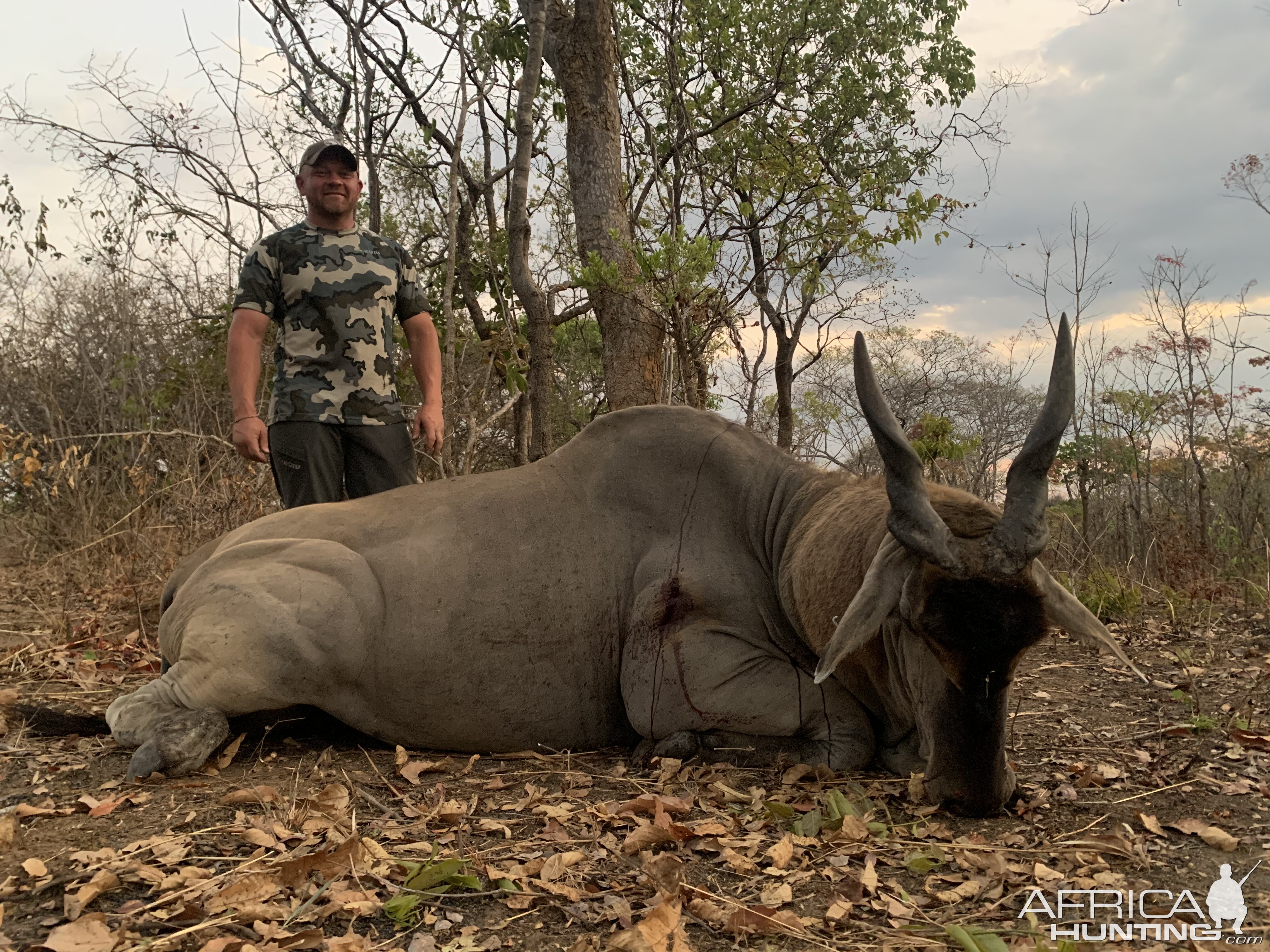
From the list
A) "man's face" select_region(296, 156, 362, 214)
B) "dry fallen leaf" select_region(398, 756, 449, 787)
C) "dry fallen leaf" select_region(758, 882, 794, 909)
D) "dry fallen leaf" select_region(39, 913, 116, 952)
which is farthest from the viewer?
"man's face" select_region(296, 156, 362, 214)

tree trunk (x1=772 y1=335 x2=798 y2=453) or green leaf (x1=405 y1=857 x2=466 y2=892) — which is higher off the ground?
tree trunk (x1=772 y1=335 x2=798 y2=453)

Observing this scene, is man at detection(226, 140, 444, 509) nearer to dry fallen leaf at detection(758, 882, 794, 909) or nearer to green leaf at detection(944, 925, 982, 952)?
dry fallen leaf at detection(758, 882, 794, 909)

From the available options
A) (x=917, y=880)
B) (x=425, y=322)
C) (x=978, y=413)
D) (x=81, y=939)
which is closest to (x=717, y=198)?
(x=425, y=322)

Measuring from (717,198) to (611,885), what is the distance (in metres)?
8.90

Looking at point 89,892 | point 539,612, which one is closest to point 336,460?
point 539,612

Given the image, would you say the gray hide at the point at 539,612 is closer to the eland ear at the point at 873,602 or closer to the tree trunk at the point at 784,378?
the eland ear at the point at 873,602

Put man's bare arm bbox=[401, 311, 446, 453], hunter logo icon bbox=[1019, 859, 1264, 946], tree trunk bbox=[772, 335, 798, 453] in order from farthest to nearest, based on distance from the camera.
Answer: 1. tree trunk bbox=[772, 335, 798, 453]
2. man's bare arm bbox=[401, 311, 446, 453]
3. hunter logo icon bbox=[1019, 859, 1264, 946]

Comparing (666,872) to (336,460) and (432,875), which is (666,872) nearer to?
(432,875)

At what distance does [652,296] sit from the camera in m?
6.73

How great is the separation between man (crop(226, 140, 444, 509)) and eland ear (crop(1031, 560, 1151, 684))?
3.18m

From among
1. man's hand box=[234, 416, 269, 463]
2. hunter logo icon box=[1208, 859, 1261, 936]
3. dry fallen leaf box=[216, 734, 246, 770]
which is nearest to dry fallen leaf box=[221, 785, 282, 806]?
dry fallen leaf box=[216, 734, 246, 770]

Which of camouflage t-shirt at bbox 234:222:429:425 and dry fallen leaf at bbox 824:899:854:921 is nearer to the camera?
dry fallen leaf at bbox 824:899:854:921

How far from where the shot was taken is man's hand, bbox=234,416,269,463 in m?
4.84

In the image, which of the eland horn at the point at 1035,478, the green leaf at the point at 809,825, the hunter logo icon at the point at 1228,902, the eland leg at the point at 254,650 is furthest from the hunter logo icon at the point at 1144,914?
the eland leg at the point at 254,650
